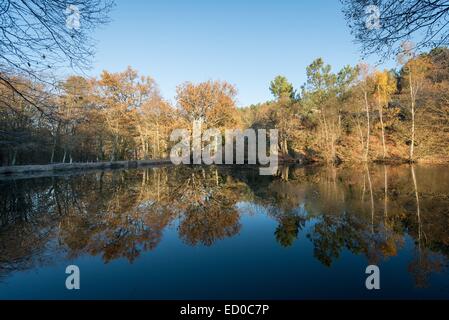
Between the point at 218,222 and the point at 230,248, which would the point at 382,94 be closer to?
the point at 218,222

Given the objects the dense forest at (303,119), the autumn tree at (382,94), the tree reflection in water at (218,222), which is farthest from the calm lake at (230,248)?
the autumn tree at (382,94)

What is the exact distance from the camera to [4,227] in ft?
18.6

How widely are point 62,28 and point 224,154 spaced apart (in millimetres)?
30471

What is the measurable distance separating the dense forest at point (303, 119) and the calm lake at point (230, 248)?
19.1 m

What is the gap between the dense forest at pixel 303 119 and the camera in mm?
23219

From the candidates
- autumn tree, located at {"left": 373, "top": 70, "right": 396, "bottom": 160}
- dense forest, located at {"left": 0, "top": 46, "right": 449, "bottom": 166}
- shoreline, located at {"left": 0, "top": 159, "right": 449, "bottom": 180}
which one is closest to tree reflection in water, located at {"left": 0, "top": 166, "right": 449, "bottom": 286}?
shoreline, located at {"left": 0, "top": 159, "right": 449, "bottom": 180}

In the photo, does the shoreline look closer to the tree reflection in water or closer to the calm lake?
the tree reflection in water

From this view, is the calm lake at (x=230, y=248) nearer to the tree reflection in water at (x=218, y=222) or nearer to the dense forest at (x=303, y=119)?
the tree reflection in water at (x=218, y=222)

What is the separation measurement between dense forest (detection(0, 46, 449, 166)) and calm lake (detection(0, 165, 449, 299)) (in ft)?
62.5

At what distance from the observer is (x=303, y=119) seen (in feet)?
114

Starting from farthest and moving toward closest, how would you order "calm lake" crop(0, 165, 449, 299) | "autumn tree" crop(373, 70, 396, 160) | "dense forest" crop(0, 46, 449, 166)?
"autumn tree" crop(373, 70, 396, 160) < "dense forest" crop(0, 46, 449, 166) < "calm lake" crop(0, 165, 449, 299)

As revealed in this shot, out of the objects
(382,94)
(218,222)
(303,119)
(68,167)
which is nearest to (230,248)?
(218,222)

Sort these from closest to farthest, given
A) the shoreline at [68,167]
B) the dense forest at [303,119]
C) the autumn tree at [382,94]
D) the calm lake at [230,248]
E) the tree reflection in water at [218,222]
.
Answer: the calm lake at [230,248]
the tree reflection in water at [218,222]
the shoreline at [68,167]
the dense forest at [303,119]
the autumn tree at [382,94]

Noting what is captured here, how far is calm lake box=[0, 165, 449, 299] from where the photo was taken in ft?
9.72
